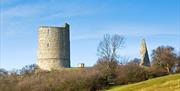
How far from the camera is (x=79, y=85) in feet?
189

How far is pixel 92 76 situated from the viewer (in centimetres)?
5975

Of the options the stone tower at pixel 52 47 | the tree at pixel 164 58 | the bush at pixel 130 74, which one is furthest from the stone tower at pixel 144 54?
the bush at pixel 130 74

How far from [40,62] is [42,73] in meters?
7.14

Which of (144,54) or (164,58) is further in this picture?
(144,54)

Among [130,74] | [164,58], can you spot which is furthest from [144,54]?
[130,74]

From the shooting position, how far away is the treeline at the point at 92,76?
5728cm

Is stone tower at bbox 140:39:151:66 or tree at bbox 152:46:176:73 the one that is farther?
stone tower at bbox 140:39:151:66

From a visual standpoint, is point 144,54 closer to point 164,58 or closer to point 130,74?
point 164,58

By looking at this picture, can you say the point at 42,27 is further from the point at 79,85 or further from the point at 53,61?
the point at 79,85

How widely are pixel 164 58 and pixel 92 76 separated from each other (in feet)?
48.8

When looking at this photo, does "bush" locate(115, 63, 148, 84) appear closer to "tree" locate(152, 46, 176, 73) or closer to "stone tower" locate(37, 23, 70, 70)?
"tree" locate(152, 46, 176, 73)

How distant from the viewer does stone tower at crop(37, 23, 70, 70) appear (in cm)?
7081

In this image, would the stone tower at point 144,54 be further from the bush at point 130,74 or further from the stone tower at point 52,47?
the bush at point 130,74

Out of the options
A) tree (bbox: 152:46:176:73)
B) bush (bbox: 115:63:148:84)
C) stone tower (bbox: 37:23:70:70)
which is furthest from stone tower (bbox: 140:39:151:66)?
bush (bbox: 115:63:148:84)
